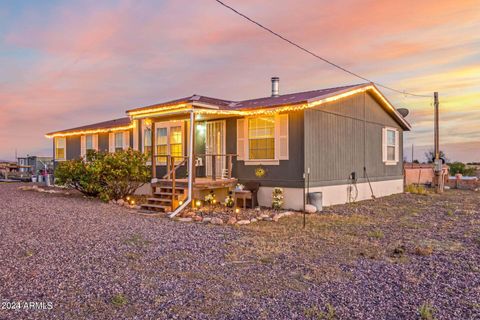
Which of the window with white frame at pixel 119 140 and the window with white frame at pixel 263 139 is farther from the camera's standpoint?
the window with white frame at pixel 119 140

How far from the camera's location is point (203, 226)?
27.0ft

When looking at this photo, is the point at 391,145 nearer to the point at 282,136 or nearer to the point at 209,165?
the point at 282,136

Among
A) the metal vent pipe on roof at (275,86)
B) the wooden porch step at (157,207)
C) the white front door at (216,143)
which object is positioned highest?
the metal vent pipe on roof at (275,86)

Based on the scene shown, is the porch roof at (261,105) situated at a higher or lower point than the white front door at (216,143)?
higher

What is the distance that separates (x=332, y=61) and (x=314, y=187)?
495 cm

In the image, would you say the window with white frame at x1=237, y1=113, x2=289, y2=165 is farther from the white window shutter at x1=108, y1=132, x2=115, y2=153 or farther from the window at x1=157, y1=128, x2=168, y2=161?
the white window shutter at x1=108, y1=132, x2=115, y2=153

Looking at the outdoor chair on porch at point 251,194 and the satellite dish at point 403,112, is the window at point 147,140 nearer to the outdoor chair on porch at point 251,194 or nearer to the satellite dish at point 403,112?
the outdoor chair on porch at point 251,194

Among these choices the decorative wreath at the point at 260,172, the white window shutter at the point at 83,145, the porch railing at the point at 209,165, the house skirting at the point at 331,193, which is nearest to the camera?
the house skirting at the point at 331,193

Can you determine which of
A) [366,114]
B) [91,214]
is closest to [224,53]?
[366,114]

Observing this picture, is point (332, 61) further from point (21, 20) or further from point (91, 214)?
point (21, 20)

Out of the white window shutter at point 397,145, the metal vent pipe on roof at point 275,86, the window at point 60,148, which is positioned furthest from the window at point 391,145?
the window at point 60,148

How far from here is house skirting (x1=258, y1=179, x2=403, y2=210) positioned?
1098 centimetres

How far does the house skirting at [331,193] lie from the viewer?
36.0 ft

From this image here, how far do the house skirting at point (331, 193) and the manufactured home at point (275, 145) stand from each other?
3 centimetres
